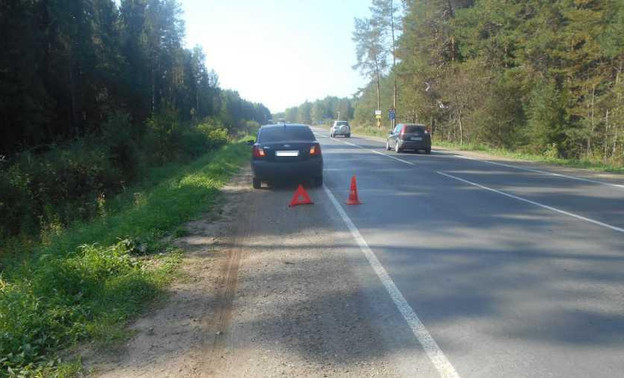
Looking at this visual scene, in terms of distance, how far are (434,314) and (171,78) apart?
54270mm

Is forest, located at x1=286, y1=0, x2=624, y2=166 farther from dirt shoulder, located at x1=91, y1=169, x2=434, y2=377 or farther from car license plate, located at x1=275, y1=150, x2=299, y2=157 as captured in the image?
dirt shoulder, located at x1=91, y1=169, x2=434, y2=377

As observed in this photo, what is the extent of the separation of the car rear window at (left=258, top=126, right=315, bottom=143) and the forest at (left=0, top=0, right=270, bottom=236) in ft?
Result: 18.8

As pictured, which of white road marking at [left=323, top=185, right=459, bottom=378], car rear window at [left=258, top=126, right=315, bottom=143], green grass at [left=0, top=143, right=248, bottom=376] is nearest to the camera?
white road marking at [left=323, top=185, right=459, bottom=378]

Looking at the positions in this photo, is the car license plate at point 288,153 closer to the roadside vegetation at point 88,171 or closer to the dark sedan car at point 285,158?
the dark sedan car at point 285,158

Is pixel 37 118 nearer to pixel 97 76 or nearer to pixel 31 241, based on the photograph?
pixel 97 76

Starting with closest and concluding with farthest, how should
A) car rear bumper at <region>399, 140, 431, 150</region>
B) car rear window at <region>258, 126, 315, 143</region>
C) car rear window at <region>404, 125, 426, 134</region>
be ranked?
car rear window at <region>258, 126, 315, 143</region> → car rear bumper at <region>399, 140, 431, 150</region> → car rear window at <region>404, 125, 426, 134</region>

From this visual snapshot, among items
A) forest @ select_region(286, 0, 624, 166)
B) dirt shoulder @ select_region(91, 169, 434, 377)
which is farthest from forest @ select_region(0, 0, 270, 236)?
forest @ select_region(286, 0, 624, 166)

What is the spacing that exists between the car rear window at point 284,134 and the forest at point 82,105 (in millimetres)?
5722

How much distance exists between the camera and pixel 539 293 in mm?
4965

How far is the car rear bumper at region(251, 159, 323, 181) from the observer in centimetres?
1260

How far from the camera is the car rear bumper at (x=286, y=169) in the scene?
12602 mm

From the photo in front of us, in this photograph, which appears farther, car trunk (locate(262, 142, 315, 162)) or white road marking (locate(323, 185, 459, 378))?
car trunk (locate(262, 142, 315, 162))

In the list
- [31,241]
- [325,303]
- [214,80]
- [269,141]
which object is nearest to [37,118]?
[31,241]

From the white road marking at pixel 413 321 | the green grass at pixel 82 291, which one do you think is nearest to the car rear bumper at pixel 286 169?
the green grass at pixel 82 291
